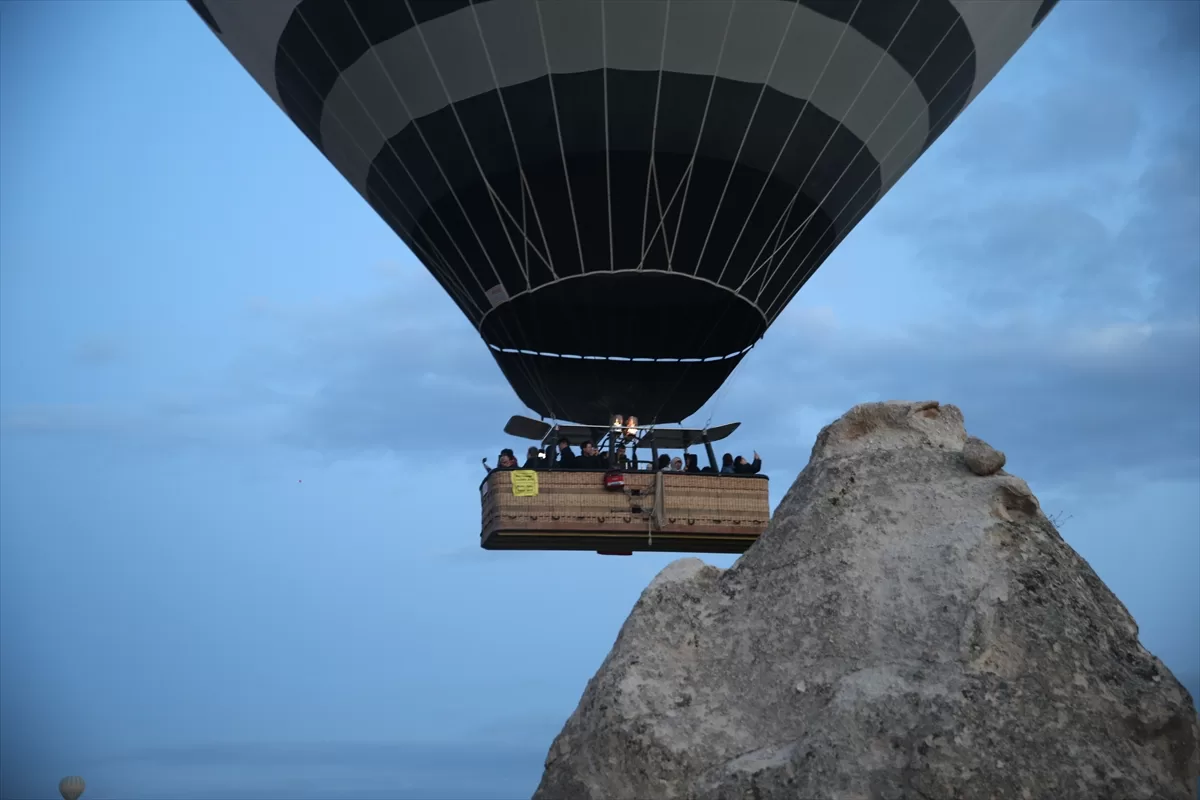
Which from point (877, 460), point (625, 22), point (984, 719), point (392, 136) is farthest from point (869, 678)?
point (392, 136)

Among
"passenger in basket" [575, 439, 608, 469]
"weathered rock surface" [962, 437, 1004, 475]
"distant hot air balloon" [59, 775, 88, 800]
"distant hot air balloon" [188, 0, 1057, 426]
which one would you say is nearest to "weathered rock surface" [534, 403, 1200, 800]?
"weathered rock surface" [962, 437, 1004, 475]

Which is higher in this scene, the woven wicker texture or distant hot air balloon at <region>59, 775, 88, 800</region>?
the woven wicker texture

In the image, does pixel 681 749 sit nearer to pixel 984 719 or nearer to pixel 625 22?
pixel 984 719

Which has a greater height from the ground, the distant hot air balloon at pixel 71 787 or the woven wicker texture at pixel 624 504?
the woven wicker texture at pixel 624 504

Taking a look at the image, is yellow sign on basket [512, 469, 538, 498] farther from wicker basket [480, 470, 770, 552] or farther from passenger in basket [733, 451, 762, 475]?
passenger in basket [733, 451, 762, 475]

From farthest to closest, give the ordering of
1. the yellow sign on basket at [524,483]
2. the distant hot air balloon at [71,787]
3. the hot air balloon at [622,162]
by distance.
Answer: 1. the hot air balloon at [622,162]
2. the yellow sign on basket at [524,483]
3. the distant hot air balloon at [71,787]

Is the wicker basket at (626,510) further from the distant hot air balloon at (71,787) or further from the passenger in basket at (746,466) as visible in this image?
the distant hot air balloon at (71,787)

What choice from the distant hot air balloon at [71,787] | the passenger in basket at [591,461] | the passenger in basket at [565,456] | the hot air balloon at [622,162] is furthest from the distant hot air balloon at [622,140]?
the distant hot air balloon at [71,787]
